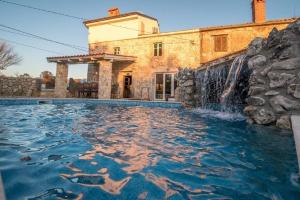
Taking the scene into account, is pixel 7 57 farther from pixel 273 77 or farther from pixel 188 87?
pixel 273 77

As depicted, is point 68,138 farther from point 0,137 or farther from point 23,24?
point 23,24

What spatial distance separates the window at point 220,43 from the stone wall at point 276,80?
11.7 meters

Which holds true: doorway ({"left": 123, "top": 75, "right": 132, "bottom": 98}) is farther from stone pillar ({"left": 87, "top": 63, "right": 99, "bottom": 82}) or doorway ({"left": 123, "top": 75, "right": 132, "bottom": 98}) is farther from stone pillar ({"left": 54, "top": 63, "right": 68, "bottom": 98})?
stone pillar ({"left": 54, "top": 63, "right": 68, "bottom": 98})

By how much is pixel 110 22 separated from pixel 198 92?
13.6 meters

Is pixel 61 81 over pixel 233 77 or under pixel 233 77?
over

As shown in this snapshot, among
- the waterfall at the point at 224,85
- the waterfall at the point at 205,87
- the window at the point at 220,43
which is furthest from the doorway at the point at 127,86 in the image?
the waterfall at the point at 205,87

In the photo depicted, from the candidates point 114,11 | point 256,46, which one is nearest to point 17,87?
point 114,11

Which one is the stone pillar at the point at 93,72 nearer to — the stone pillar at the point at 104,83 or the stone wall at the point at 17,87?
the stone pillar at the point at 104,83

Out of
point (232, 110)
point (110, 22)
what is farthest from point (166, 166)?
point (110, 22)

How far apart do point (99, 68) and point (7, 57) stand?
1372 cm

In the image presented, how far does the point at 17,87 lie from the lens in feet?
55.9

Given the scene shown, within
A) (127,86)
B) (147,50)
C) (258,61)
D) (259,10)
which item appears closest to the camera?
(258,61)

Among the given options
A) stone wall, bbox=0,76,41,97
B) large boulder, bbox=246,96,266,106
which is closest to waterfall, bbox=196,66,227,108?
large boulder, bbox=246,96,266,106

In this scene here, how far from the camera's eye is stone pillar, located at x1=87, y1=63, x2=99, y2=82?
65.5 ft
